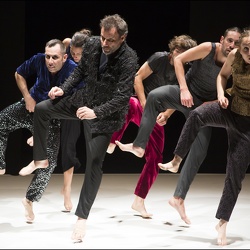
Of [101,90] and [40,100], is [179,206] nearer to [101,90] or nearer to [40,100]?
[101,90]

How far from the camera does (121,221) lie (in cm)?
513

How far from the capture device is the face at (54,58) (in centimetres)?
496

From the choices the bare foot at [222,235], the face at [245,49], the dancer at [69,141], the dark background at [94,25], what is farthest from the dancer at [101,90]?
the dark background at [94,25]

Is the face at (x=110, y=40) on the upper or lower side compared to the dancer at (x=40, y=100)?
upper

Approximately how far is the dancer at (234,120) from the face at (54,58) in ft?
3.53

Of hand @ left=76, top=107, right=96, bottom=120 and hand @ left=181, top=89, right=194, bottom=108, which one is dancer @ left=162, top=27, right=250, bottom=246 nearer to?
hand @ left=181, top=89, right=194, bottom=108

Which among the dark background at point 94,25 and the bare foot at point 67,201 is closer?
the bare foot at point 67,201

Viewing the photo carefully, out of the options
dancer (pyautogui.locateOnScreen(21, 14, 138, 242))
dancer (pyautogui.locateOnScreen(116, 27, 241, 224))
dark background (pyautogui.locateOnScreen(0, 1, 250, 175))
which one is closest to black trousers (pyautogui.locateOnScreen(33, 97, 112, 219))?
dancer (pyautogui.locateOnScreen(21, 14, 138, 242))

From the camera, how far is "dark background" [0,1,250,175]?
22.4 feet

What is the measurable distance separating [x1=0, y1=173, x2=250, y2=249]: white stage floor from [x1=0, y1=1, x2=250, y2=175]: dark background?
2.20 feet

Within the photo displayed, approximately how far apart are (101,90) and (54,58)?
0.68 m

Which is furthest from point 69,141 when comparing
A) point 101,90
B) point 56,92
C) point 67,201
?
point 101,90

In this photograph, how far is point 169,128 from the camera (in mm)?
7422

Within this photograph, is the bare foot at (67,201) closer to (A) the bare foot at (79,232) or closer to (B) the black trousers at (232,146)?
(A) the bare foot at (79,232)
